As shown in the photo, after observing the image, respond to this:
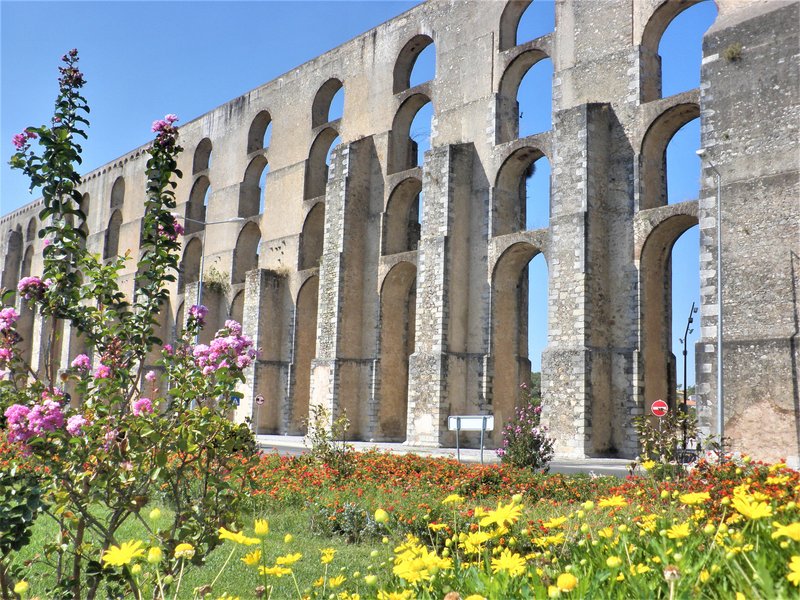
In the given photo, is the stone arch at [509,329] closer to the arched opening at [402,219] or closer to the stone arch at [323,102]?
the arched opening at [402,219]

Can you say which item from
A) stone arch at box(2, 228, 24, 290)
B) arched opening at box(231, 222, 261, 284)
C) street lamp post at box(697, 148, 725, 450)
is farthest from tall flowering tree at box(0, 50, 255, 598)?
stone arch at box(2, 228, 24, 290)

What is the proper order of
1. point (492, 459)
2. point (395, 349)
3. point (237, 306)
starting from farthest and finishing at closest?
point (237, 306) → point (395, 349) → point (492, 459)

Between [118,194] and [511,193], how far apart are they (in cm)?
2774

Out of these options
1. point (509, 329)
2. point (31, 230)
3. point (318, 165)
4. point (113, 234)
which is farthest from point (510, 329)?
point (31, 230)

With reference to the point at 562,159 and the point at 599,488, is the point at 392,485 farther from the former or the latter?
the point at 562,159

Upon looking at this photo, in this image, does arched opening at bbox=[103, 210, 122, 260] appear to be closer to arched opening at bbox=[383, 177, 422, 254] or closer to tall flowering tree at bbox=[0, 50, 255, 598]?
arched opening at bbox=[383, 177, 422, 254]

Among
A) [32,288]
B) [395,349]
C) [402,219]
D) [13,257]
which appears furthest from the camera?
[13,257]

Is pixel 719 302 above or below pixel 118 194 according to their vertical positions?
below

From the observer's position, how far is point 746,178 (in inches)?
603

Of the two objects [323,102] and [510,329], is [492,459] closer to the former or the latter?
[510,329]

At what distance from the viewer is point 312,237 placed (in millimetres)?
29828

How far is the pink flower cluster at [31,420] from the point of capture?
412 cm

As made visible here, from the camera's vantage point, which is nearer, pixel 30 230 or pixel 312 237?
pixel 312 237

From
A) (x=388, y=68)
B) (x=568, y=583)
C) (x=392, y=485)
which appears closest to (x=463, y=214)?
(x=388, y=68)
